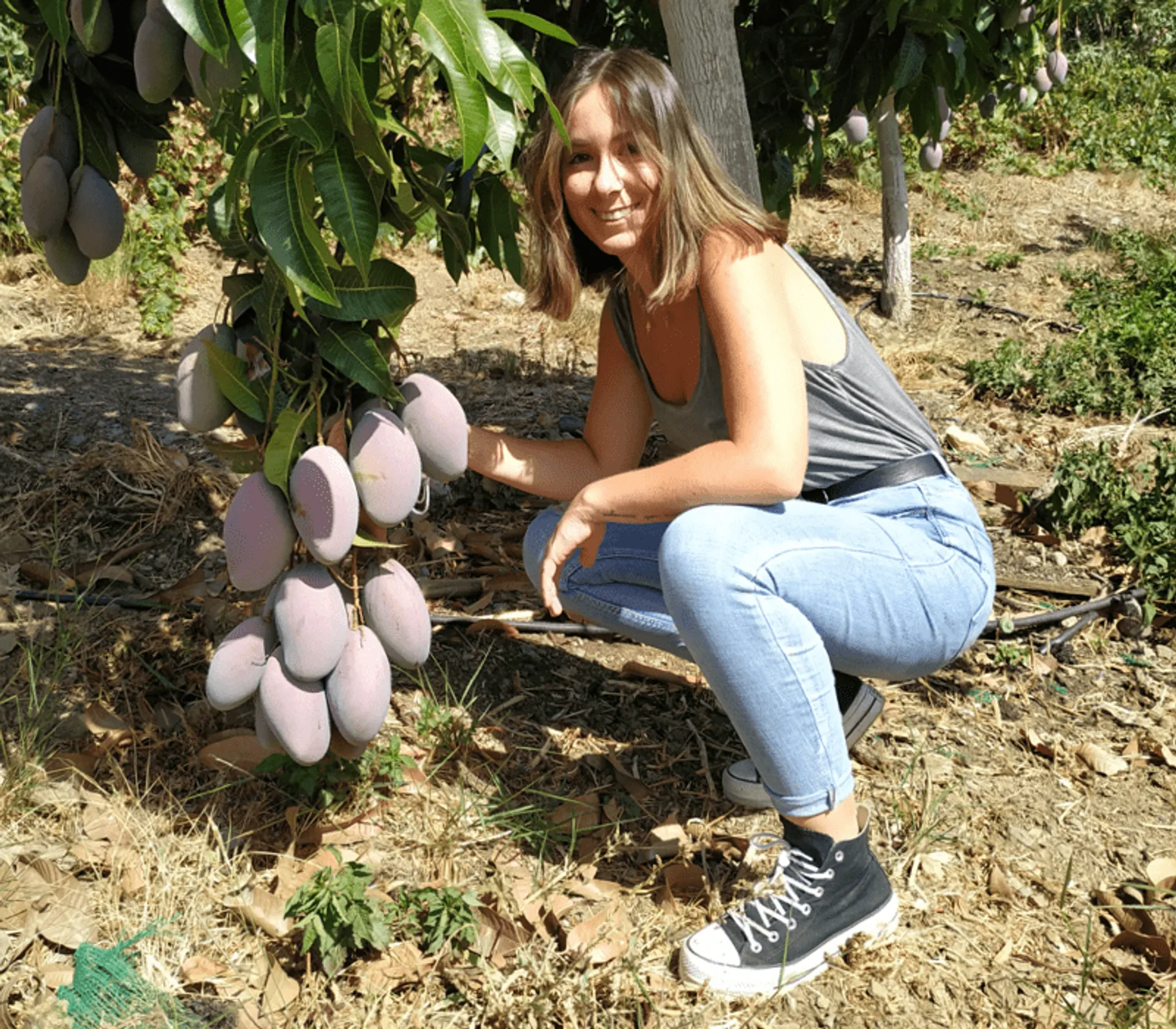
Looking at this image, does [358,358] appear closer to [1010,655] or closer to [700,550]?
[700,550]

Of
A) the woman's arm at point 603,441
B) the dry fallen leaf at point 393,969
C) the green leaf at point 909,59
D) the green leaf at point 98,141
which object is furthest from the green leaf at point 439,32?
the green leaf at point 909,59

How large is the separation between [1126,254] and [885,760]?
13.9ft

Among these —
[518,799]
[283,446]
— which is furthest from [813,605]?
[283,446]

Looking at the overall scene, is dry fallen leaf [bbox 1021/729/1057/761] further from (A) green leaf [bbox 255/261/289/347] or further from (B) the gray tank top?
(A) green leaf [bbox 255/261/289/347]

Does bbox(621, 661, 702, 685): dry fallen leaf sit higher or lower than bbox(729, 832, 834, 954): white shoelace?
lower

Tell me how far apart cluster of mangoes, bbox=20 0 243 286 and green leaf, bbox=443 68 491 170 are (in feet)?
1.29

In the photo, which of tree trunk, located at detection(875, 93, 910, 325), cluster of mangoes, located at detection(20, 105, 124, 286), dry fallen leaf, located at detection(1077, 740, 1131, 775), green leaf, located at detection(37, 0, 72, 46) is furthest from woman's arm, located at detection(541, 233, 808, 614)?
tree trunk, located at detection(875, 93, 910, 325)

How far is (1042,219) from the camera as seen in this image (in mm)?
6637

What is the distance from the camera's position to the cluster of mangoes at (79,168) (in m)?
1.44

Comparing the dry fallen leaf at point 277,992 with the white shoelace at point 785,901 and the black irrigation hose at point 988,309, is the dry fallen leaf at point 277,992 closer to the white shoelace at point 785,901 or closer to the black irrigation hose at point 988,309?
the white shoelace at point 785,901

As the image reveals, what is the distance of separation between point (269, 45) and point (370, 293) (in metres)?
0.37

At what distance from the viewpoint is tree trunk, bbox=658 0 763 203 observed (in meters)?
2.22

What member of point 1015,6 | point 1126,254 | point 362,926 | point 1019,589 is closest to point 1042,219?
point 1126,254

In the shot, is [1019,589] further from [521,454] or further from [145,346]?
[145,346]
